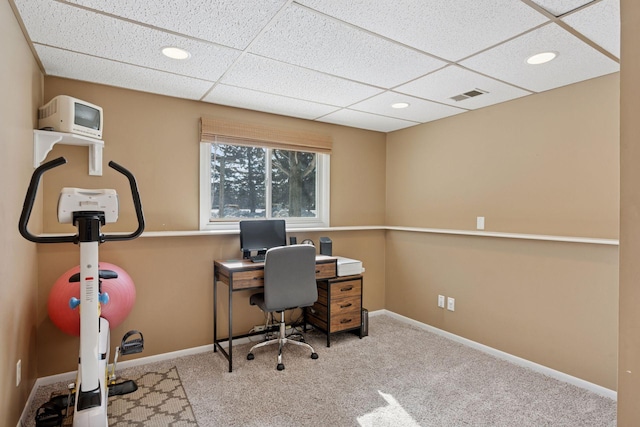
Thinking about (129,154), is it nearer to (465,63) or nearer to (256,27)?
(256,27)

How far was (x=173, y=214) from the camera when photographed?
3072mm

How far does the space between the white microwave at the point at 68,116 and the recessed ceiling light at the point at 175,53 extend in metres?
0.73

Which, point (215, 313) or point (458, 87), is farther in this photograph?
point (215, 313)

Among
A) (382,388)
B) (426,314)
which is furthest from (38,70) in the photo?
(426,314)

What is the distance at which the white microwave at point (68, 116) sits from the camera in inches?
90.0

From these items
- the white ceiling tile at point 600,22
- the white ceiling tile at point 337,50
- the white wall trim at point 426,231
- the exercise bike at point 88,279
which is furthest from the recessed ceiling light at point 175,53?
the white ceiling tile at point 600,22

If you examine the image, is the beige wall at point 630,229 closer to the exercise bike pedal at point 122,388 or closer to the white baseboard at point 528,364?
the white baseboard at point 528,364

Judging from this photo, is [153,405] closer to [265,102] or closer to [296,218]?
[296,218]

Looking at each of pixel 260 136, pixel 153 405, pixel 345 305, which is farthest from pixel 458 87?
pixel 153 405

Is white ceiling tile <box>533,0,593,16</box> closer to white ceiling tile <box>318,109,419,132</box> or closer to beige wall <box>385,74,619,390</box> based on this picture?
beige wall <box>385,74,619,390</box>

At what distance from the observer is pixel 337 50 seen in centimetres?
213

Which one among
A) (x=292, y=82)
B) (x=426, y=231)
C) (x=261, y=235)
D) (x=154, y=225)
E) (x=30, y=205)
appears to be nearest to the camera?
(x=30, y=205)

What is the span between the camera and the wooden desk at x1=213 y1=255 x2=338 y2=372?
2.83m

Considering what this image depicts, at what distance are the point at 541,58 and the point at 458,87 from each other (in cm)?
62
